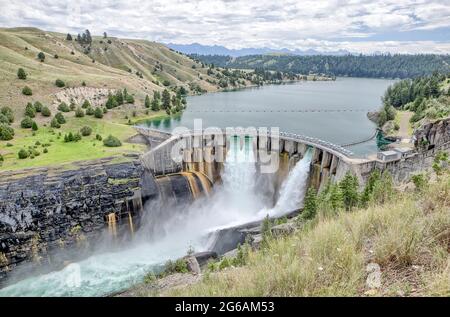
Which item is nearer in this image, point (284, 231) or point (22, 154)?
point (284, 231)

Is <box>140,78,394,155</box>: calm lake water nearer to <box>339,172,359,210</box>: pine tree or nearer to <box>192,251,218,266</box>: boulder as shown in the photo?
<box>339,172,359,210</box>: pine tree

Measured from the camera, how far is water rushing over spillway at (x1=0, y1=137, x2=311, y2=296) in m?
23.6

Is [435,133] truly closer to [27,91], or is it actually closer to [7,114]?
[7,114]

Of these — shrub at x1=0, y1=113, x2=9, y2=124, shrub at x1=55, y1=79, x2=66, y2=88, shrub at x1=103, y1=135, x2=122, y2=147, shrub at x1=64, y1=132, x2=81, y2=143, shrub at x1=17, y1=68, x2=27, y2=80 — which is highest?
shrub at x1=17, y1=68, x2=27, y2=80

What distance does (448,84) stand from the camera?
84875 millimetres

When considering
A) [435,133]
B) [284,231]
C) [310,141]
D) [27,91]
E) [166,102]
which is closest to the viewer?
[284,231]

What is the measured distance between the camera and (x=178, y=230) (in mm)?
31562

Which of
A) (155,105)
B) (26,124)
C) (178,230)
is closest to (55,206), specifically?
(178,230)

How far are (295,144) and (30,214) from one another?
25532mm

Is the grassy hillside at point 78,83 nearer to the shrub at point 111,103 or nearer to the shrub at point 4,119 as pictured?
the shrub at point 4,119

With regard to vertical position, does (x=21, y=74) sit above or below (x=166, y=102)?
above

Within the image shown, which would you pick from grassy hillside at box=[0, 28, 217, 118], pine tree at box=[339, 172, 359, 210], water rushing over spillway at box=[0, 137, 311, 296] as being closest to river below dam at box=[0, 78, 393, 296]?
water rushing over spillway at box=[0, 137, 311, 296]

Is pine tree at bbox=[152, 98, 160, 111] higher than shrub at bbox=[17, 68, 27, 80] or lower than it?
lower
